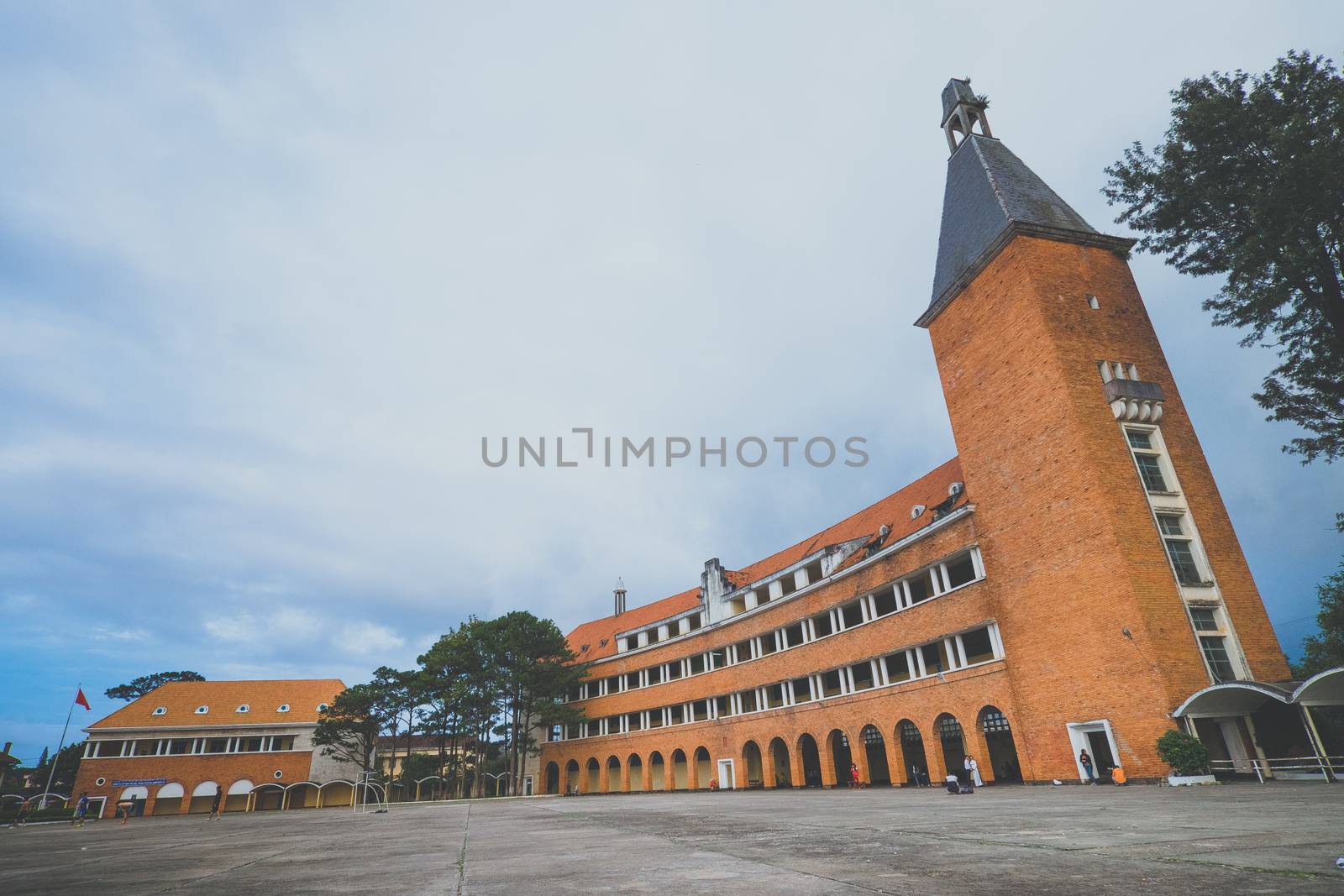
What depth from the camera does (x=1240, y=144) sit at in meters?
20.4

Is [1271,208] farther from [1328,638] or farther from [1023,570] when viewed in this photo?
[1328,638]

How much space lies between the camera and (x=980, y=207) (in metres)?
31.3

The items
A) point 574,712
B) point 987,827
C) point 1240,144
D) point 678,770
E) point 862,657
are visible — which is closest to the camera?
point 987,827

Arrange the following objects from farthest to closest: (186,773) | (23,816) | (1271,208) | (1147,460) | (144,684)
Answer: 1. (144,684)
2. (186,773)
3. (23,816)
4. (1147,460)
5. (1271,208)

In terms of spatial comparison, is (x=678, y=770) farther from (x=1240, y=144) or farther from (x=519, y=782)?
(x=1240, y=144)

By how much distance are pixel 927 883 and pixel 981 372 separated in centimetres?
2836

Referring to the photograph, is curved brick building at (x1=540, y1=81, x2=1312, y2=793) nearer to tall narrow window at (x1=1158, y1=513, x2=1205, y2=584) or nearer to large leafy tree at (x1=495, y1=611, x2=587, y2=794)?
tall narrow window at (x1=1158, y1=513, x2=1205, y2=584)

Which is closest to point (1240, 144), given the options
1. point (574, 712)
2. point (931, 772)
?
point (931, 772)

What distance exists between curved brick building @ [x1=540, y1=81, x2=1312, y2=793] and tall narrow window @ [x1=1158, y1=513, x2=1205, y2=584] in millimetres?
68

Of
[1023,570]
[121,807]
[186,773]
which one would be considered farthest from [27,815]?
[1023,570]

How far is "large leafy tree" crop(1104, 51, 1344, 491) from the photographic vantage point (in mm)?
18562

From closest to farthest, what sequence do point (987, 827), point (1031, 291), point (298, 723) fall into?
1. point (987, 827)
2. point (1031, 291)
3. point (298, 723)

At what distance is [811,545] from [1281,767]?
82.2ft

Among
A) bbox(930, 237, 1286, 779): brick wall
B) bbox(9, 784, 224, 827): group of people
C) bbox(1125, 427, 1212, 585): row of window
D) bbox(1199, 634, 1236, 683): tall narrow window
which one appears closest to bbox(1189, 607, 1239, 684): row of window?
bbox(1199, 634, 1236, 683): tall narrow window
